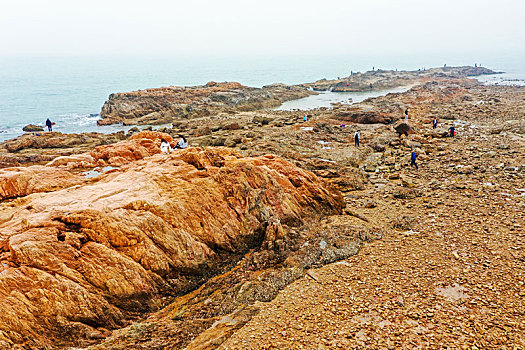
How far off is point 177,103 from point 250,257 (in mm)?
70742

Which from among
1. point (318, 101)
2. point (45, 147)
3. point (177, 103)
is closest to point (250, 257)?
point (45, 147)

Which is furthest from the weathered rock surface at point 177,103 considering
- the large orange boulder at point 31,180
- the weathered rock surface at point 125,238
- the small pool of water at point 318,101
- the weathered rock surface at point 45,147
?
the weathered rock surface at point 125,238

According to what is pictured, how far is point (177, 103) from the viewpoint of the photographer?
76312 mm

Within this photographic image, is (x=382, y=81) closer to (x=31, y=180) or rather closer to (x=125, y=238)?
(x=31, y=180)

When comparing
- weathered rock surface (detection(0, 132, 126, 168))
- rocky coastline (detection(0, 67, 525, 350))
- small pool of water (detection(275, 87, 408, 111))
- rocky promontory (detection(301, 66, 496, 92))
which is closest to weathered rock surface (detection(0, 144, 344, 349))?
rocky coastline (detection(0, 67, 525, 350))

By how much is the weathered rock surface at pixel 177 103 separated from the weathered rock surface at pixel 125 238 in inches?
2094

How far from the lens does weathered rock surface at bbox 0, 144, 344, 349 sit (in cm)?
916

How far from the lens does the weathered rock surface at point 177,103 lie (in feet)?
221

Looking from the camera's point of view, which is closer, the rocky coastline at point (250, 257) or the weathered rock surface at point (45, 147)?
the rocky coastline at point (250, 257)

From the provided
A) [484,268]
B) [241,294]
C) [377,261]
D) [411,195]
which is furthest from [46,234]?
[411,195]

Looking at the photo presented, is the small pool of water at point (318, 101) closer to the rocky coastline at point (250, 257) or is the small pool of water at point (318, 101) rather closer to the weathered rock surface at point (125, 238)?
the rocky coastline at point (250, 257)

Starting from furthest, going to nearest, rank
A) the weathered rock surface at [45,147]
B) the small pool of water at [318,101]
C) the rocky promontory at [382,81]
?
the rocky promontory at [382,81], the small pool of water at [318,101], the weathered rock surface at [45,147]

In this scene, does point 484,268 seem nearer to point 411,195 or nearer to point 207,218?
point 411,195

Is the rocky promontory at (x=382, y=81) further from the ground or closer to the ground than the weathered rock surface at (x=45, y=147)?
further from the ground
